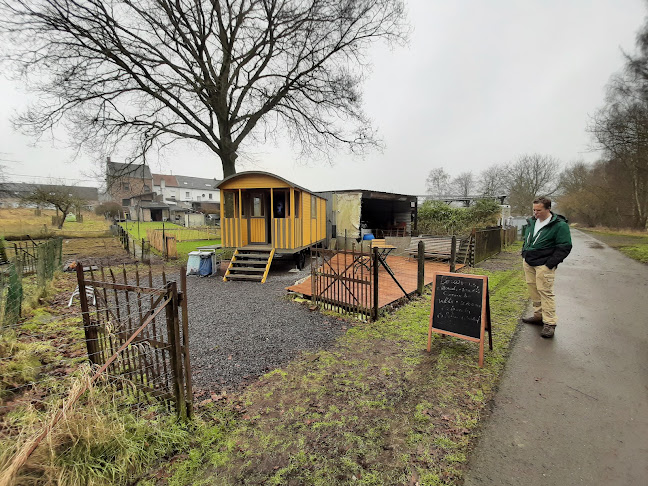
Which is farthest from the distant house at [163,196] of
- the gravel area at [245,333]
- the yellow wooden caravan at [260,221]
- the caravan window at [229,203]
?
the gravel area at [245,333]

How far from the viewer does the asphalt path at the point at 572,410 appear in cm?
199

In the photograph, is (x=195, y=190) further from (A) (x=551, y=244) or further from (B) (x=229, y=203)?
(A) (x=551, y=244)

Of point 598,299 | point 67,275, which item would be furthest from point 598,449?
point 67,275

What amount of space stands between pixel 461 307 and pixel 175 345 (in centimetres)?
344

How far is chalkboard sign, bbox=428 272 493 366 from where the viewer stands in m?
3.64

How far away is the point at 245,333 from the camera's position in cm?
464

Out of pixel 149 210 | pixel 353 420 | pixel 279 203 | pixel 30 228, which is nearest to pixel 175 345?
pixel 353 420

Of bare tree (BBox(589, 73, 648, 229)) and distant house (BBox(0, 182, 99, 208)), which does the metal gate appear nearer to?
bare tree (BBox(589, 73, 648, 229))

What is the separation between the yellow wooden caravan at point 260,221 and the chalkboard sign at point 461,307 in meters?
5.77

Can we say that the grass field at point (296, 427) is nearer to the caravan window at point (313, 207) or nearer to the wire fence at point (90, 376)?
the wire fence at point (90, 376)

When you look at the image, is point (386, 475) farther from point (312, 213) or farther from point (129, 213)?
point (129, 213)

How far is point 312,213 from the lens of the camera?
11922 mm

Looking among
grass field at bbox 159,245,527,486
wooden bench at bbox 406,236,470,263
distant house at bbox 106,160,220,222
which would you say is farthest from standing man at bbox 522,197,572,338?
distant house at bbox 106,160,220,222

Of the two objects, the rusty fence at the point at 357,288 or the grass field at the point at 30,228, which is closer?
the rusty fence at the point at 357,288
